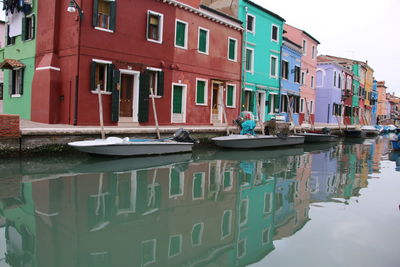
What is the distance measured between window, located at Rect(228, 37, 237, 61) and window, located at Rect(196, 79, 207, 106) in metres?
2.76

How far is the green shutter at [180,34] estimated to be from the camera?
690 inches

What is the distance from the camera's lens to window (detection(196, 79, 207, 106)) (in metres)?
19.0

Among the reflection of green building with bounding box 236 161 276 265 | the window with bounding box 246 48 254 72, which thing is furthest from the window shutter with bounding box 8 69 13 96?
the window with bounding box 246 48 254 72

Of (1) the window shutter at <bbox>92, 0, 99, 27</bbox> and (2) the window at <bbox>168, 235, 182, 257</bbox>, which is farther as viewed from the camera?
(1) the window shutter at <bbox>92, 0, 99, 27</bbox>

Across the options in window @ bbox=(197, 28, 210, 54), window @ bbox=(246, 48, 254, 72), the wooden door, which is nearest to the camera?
the wooden door

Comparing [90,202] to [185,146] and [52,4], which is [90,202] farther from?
[52,4]

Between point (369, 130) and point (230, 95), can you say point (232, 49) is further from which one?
point (369, 130)

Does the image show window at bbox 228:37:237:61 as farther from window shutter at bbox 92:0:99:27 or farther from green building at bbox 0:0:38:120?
green building at bbox 0:0:38:120

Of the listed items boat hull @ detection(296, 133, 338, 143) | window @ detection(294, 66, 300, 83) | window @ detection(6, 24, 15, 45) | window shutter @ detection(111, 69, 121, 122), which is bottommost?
boat hull @ detection(296, 133, 338, 143)

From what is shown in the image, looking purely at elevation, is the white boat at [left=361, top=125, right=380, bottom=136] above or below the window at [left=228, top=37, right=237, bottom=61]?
below

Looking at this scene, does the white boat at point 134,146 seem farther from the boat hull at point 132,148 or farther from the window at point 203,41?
the window at point 203,41

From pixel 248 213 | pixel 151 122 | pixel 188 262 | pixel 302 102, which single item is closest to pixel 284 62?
pixel 302 102

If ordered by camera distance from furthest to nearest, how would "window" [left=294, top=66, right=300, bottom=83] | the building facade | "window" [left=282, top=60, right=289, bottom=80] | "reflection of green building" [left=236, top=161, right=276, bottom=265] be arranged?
the building facade, "window" [left=294, top=66, right=300, bottom=83], "window" [left=282, top=60, right=289, bottom=80], "reflection of green building" [left=236, top=161, right=276, bottom=265]

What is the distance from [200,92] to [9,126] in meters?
10.4
